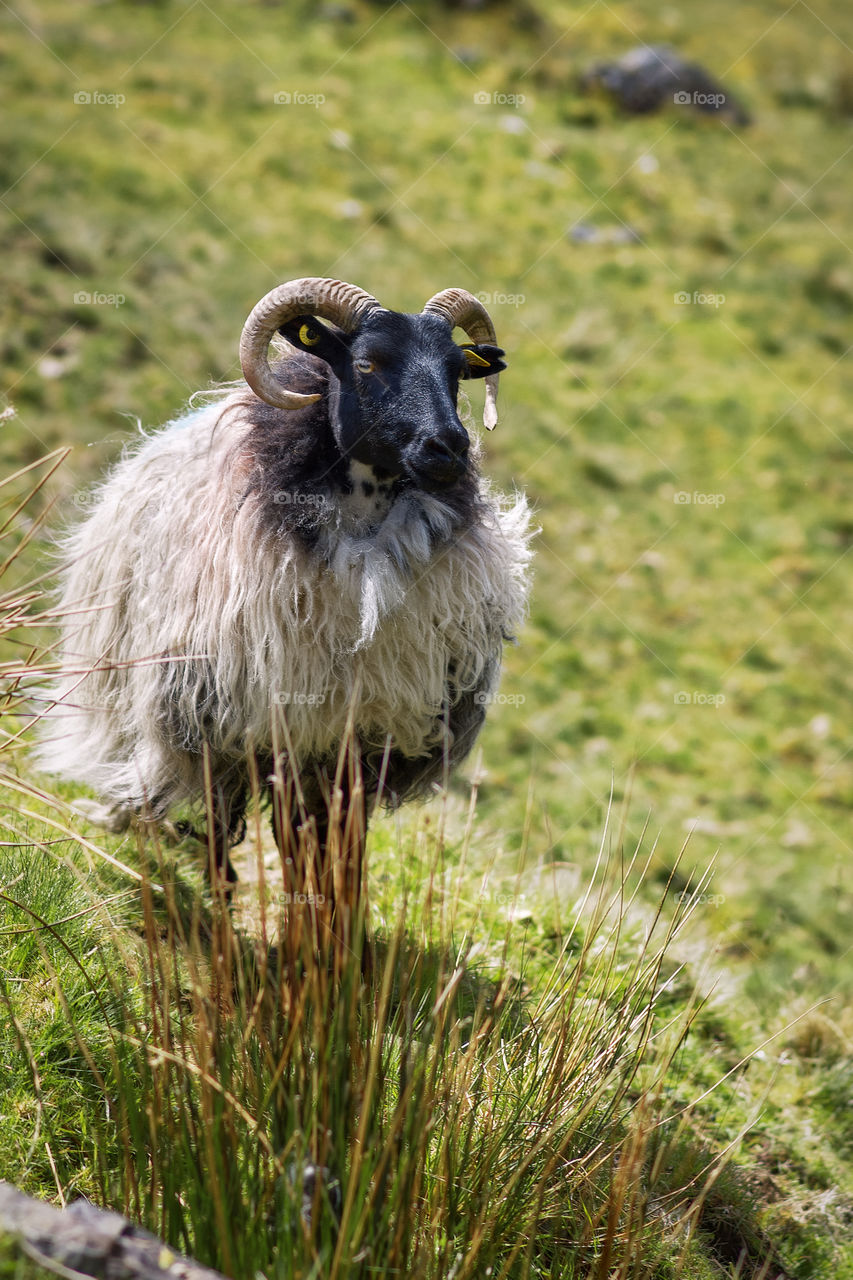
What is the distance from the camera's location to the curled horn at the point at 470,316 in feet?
15.0

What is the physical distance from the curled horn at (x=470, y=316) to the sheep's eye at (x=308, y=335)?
0.49 metres

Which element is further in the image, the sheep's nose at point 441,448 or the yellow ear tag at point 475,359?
the yellow ear tag at point 475,359

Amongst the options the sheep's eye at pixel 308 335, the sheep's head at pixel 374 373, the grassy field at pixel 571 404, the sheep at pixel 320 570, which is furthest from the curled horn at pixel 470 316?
Result: the grassy field at pixel 571 404

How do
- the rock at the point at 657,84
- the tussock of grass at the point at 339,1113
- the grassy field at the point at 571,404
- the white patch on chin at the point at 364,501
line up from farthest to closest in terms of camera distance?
the rock at the point at 657,84 → the grassy field at the point at 571,404 → the white patch on chin at the point at 364,501 → the tussock of grass at the point at 339,1113

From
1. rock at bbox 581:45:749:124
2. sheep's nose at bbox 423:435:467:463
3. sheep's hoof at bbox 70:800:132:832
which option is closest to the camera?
sheep's nose at bbox 423:435:467:463

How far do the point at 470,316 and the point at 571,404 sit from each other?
23.9 feet

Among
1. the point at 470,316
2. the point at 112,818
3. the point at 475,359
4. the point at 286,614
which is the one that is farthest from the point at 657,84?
the point at 112,818

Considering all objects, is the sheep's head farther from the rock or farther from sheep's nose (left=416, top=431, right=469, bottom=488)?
the rock

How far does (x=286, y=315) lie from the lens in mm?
4160

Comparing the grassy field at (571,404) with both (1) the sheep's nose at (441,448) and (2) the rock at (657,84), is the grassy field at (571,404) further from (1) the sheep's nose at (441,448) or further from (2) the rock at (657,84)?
(1) the sheep's nose at (441,448)

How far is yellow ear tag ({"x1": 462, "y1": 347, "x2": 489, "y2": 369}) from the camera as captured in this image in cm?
461

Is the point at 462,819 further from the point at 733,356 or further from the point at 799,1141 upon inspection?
the point at 733,356

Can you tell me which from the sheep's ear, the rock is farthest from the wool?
the rock

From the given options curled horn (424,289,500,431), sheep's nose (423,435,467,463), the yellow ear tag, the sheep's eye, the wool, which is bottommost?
the wool
